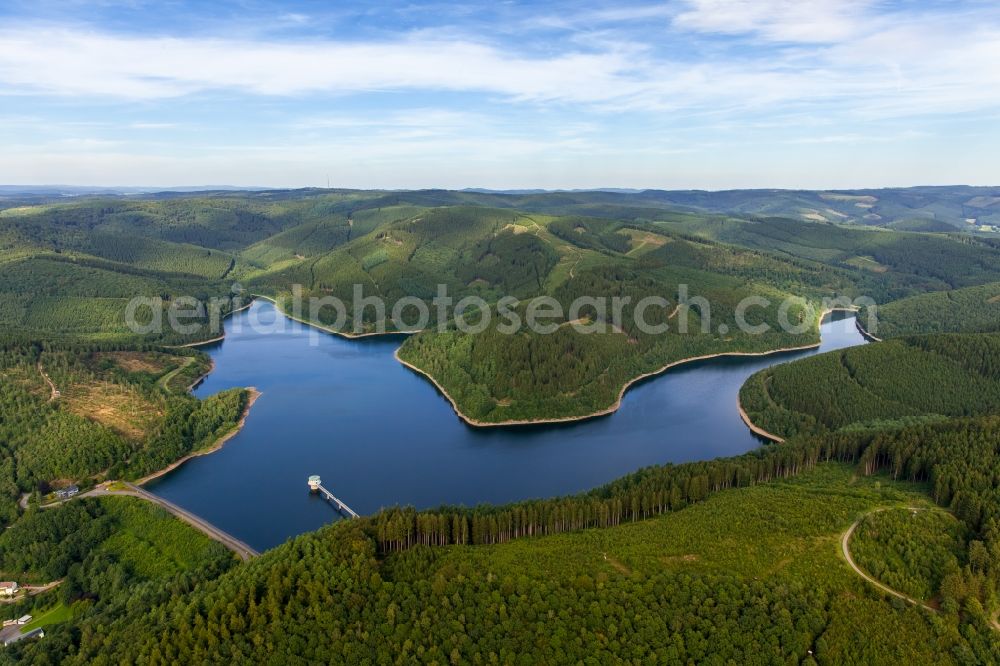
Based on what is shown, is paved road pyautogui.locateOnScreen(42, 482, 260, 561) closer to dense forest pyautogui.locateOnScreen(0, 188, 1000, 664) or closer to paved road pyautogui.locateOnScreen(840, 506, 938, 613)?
dense forest pyautogui.locateOnScreen(0, 188, 1000, 664)

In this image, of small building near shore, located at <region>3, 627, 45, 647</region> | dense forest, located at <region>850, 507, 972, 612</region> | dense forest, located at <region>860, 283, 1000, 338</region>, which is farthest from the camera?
dense forest, located at <region>860, 283, 1000, 338</region>

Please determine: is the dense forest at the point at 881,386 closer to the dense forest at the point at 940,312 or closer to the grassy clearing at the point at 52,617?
the dense forest at the point at 940,312

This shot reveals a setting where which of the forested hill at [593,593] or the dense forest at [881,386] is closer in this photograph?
the forested hill at [593,593]

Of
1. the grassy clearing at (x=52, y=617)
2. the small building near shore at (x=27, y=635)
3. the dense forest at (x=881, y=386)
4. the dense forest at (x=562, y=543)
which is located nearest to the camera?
the dense forest at (x=562, y=543)

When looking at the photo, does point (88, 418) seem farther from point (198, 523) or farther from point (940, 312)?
point (940, 312)

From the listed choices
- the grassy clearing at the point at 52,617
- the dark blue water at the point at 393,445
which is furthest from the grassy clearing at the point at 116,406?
the grassy clearing at the point at 52,617

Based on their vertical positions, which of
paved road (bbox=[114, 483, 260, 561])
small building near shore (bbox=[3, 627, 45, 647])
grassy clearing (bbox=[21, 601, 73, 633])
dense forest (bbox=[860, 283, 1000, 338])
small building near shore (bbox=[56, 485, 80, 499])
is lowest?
grassy clearing (bbox=[21, 601, 73, 633])

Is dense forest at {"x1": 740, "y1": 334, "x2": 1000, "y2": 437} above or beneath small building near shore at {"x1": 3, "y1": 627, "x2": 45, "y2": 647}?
above

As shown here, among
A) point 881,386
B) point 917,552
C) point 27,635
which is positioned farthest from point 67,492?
point 881,386

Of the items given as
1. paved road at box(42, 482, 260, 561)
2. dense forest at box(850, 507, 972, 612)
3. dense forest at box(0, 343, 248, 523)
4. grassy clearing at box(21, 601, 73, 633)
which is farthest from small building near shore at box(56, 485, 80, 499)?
dense forest at box(850, 507, 972, 612)
